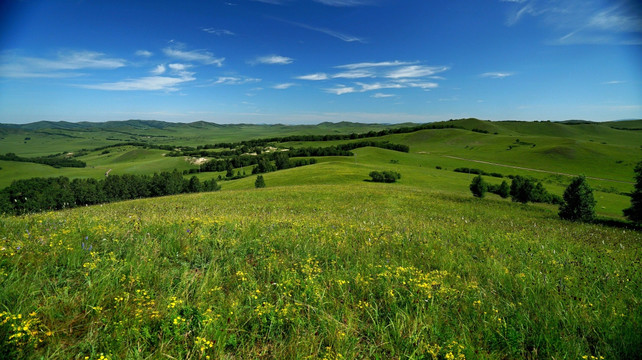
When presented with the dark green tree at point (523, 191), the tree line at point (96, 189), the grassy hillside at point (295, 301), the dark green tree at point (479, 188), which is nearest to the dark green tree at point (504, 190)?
the dark green tree at point (523, 191)

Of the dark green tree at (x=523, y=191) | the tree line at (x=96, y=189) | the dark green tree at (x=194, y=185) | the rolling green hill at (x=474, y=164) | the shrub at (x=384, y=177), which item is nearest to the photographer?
the dark green tree at (x=523, y=191)

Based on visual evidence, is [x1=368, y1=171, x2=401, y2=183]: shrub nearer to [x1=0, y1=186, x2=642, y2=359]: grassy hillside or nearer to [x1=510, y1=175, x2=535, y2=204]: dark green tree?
[x1=510, y1=175, x2=535, y2=204]: dark green tree

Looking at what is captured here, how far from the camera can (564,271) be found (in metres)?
5.01

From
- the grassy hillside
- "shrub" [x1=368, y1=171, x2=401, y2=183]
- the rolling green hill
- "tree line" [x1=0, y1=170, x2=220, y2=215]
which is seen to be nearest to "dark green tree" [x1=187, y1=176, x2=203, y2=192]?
"tree line" [x1=0, y1=170, x2=220, y2=215]

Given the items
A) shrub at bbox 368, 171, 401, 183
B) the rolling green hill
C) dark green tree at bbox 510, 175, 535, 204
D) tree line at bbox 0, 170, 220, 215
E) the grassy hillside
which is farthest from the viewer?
the rolling green hill

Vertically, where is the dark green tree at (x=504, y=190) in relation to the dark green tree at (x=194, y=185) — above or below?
above

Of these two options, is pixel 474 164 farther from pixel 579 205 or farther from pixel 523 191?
pixel 579 205

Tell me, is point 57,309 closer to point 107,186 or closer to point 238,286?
point 238,286

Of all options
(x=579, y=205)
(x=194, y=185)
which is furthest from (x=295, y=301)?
(x=194, y=185)

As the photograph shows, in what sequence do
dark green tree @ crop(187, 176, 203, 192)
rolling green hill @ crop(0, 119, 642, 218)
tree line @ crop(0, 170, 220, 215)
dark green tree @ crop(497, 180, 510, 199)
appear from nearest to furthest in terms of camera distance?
dark green tree @ crop(497, 180, 510, 199), tree line @ crop(0, 170, 220, 215), rolling green hill @ crop(0, 119, 642, 218), dark green tree @ crop(187, 176, 203, 192)

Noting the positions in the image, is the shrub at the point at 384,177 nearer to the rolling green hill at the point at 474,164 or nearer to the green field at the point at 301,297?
the rolling green hill at the point at 474,164

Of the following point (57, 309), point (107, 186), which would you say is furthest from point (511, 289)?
point (107, 186)

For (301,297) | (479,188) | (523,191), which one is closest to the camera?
(301,297)

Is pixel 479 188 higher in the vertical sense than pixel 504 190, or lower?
higher
